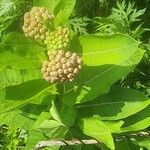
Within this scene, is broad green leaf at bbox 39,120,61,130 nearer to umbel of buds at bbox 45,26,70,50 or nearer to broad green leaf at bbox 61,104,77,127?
broad green leaf at bbox 61,104,77,127

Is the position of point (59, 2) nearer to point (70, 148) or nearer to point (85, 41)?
point (85, 41)

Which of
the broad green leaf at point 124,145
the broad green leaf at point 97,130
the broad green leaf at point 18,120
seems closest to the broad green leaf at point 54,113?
the broad green leaf at point 97,130

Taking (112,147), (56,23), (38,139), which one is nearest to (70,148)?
(38,139)

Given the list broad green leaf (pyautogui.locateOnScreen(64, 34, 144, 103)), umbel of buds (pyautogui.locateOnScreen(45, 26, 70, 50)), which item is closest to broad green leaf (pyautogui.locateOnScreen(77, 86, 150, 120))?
broad green leaf (pyautogui.locateOnScreen(64, 34, 144, 103))

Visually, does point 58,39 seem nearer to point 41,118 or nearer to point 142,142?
point 41,118

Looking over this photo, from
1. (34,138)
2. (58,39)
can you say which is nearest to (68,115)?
(34,138)
